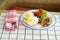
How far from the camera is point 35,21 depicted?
0.97 meters

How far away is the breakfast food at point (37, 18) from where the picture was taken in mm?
959

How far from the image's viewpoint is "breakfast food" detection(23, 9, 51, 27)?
96 centimetres

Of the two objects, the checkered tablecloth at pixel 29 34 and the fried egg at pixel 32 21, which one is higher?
the fried egg at pixel 32 21

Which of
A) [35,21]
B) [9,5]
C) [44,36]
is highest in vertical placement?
[9,5]

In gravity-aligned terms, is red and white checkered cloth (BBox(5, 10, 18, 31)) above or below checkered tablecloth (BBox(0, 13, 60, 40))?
above

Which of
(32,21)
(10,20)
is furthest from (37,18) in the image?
(10,20)

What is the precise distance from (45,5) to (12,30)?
72cm

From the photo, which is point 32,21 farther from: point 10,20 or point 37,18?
point 10,20

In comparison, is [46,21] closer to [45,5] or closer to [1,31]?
[1,31]

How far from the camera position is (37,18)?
0.98 metres

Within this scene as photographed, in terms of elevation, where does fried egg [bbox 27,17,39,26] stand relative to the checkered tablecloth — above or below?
above

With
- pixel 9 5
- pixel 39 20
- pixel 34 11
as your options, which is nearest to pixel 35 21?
pixel 39 20

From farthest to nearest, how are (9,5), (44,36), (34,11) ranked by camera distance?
(9,5) → (34,11) → (44,36)

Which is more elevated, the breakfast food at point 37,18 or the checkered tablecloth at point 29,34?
the breakfast food at point 37,18
